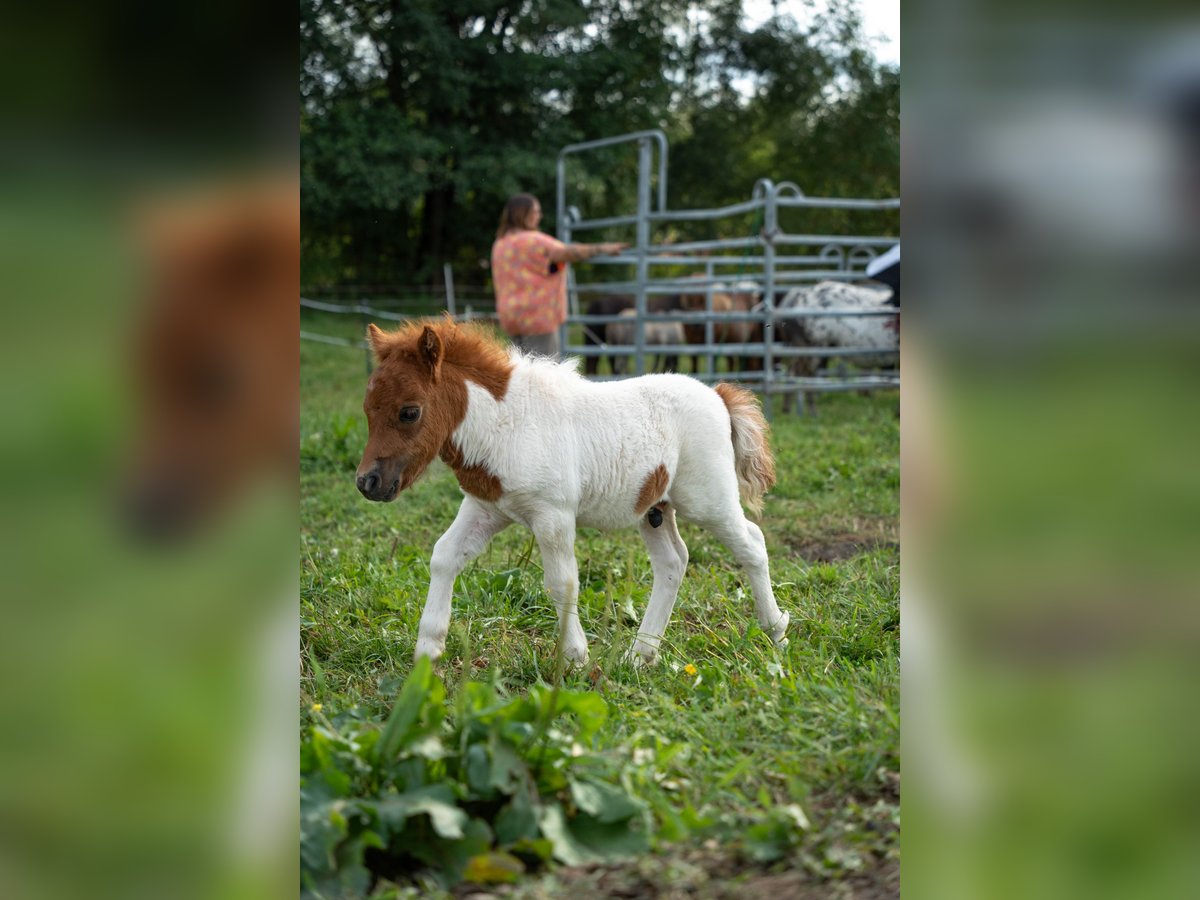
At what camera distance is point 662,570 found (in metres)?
4.22

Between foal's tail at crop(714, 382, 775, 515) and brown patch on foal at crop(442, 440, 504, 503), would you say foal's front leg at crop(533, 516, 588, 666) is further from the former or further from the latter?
foal's tail at crop(714, 382, 775, 515)

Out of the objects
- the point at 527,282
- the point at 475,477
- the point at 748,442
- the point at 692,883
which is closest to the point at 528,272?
the point at 527,282

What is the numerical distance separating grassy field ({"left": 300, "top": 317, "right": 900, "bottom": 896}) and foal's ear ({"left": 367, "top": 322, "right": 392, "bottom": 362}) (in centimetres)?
51

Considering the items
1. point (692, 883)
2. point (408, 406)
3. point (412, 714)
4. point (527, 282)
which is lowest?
point (692, 883)

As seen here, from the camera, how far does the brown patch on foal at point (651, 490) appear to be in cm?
397

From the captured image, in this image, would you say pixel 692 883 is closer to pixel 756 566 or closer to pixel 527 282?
pixel 756 566

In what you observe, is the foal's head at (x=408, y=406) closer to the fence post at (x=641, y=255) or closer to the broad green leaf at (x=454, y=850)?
the broad green leaf at (x=454, y=850)

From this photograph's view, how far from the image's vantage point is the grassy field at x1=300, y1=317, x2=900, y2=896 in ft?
7.99

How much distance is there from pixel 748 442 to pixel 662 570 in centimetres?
63
